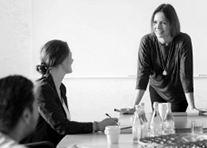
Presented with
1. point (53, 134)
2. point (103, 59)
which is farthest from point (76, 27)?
point (53, 134)

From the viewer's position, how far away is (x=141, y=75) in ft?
8.92

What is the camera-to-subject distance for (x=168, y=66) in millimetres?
2680

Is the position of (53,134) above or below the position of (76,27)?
below

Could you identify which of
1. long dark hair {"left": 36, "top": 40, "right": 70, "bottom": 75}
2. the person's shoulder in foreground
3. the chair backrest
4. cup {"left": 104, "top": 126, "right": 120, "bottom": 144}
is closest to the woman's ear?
the person's shoulder in foreground

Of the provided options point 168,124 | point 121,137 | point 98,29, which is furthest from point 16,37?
point 168,124

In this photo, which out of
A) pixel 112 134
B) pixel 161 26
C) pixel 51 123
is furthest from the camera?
pixel 161 26

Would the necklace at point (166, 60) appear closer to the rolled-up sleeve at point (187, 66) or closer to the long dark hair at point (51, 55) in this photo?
the rolled-up sleeve at point (187, 66)

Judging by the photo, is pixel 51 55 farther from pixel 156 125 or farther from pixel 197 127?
pixel 197 127

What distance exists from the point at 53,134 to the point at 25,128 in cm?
96

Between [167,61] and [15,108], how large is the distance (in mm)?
1738

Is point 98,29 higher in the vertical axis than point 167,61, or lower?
higher

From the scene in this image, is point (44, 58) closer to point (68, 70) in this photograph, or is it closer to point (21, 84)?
point (68, 70)

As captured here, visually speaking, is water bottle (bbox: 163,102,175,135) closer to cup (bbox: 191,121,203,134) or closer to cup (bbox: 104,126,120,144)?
cup (bbox: 191,121,203,134)

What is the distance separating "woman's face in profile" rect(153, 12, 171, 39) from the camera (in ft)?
8.45
